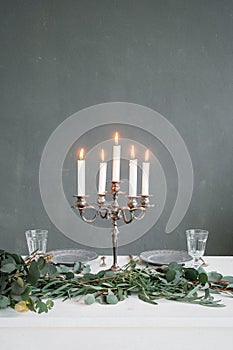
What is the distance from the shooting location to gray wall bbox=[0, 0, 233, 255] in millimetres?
3352

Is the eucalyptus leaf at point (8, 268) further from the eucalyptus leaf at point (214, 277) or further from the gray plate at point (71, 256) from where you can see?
the eucalyptus leaf at point (214, 277)

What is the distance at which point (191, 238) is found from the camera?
1.76m

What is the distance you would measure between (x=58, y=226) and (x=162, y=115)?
40.6 inches

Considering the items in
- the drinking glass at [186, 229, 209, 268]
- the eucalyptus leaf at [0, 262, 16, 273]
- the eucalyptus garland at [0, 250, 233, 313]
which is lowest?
the eucalyptus garland at [0, 250, 233, 313]

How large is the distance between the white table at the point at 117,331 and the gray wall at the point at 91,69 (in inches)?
82.2

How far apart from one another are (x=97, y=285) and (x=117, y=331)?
226mm

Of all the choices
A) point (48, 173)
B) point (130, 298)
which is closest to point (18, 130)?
point (48, 173)

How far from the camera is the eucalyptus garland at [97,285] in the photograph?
1343 mm

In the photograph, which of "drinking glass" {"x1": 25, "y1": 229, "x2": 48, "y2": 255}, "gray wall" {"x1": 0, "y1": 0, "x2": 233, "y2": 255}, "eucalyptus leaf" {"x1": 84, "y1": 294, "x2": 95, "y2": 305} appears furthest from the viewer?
"gray wall" {"x1": 0, "y1": 0, "x2": 233, "y2": 255}

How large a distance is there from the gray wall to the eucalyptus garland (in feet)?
5.98

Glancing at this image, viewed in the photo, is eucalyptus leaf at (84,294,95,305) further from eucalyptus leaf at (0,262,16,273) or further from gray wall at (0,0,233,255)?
gray wall at (0,0,233,255)

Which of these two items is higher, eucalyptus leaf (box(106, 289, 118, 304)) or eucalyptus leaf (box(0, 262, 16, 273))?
eucalyptus leaf (box(0, 262, 16, 273))

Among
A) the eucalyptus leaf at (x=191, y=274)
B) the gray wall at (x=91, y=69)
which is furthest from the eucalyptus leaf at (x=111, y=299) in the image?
the gray wall at (x=91, y=69)

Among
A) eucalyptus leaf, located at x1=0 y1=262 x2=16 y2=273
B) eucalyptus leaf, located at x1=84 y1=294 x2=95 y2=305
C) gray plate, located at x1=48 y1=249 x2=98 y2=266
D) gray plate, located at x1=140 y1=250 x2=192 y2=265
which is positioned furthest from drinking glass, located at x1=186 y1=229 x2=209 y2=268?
eucalyptus leaf, located at x1=0 y1=262 x2=16 y2=273
